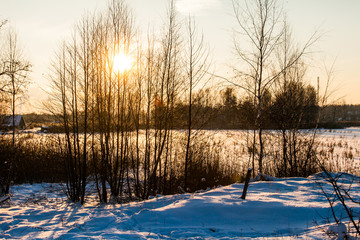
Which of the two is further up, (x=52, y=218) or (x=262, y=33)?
(x=262, y=33)

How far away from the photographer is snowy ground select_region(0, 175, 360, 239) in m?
4.31

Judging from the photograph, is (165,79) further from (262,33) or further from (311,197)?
(311,197)

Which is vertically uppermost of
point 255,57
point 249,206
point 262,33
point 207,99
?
point 262,33

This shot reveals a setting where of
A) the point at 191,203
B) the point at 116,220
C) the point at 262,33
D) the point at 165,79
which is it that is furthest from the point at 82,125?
the point at 262,33

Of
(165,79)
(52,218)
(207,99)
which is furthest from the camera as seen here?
(207,99)

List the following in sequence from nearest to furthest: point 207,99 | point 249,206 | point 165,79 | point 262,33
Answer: point 249,206 → point 262,33 → point 165,79 → point 207,99

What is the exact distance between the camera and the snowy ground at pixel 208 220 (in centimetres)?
431

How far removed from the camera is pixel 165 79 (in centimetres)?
909

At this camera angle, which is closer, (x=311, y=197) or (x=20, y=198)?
(x=311, y=197)

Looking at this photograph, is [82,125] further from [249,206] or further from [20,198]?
[249,206]

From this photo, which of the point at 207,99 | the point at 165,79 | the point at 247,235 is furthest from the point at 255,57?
the point at 247,235

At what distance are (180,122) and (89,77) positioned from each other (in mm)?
3939

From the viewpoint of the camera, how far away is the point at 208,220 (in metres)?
4.94

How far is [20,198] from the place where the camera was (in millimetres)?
9641
